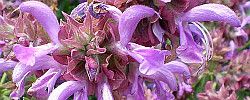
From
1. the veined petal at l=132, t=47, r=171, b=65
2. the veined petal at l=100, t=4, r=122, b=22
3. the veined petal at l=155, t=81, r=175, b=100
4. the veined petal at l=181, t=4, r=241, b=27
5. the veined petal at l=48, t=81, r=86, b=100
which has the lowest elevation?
the veined petal at l=155, t=81, r=175, b=100

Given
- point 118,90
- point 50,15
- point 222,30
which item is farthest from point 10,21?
point 222,30

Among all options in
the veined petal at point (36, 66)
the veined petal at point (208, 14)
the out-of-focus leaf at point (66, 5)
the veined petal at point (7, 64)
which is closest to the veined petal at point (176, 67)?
the veined petal at point (208, 14)

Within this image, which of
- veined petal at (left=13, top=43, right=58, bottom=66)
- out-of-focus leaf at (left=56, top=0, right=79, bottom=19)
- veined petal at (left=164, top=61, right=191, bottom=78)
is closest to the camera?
veined petal at (left=13, top=43, right=58, bottom=66)

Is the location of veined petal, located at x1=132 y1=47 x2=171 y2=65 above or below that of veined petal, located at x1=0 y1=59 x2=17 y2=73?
above

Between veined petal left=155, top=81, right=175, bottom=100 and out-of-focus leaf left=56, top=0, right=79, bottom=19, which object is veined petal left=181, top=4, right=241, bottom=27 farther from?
out-of-focus leaf left=56, top=0, right=79, bottom=19

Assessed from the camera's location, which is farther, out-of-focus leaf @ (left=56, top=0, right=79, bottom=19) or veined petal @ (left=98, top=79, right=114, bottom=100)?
out-of-focus leaf @ (left=56, top=0, right=79, bottom=19)

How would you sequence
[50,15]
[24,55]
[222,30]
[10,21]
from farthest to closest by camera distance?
[222,30] < [10,21] < [50,15] < [24,55]

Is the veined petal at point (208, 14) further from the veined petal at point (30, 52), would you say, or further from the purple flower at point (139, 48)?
the veined petal at point (30, 52)

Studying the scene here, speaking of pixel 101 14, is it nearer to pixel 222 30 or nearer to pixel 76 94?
pixel 76 94

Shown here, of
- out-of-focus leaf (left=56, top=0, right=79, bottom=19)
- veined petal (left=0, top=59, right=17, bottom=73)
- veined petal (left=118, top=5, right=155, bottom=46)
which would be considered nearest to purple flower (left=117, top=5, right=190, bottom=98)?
veined petal (left=118, top=5, right=155, bottom=46)
